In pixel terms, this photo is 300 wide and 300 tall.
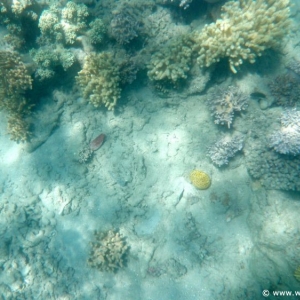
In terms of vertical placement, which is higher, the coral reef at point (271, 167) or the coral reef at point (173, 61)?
the coral reef at point (173, 61)

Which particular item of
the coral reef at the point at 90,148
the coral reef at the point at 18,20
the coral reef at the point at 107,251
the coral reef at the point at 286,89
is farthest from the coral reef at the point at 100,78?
the coral reef at the point at 286,89

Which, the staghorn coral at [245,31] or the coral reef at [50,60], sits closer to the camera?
the staghorn coral at [245,31]

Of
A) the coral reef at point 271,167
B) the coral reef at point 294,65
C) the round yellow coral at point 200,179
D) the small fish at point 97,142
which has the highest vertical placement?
the coral reef at point 294,65

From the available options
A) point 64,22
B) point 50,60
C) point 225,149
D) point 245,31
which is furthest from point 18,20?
point 225,149

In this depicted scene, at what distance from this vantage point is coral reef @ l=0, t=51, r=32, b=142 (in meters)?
5.82

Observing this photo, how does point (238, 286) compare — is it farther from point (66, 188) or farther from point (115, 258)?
point (66, 188)

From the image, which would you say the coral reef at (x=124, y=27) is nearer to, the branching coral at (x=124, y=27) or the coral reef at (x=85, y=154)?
the branching coral at (x=124, y=27)

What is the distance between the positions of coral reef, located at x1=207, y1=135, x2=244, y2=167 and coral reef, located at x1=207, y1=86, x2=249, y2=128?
43 cm

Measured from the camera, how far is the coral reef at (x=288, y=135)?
5.51 meters

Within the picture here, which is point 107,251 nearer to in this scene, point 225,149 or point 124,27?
point 225,149

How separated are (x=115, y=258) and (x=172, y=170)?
2.82 meters

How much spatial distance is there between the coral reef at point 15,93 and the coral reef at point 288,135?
5.89m

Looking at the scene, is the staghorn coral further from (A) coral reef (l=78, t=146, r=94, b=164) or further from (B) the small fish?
(A) coral reef (l=78, t=146, r=94, b=164)

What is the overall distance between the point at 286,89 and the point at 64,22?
5.55 m
